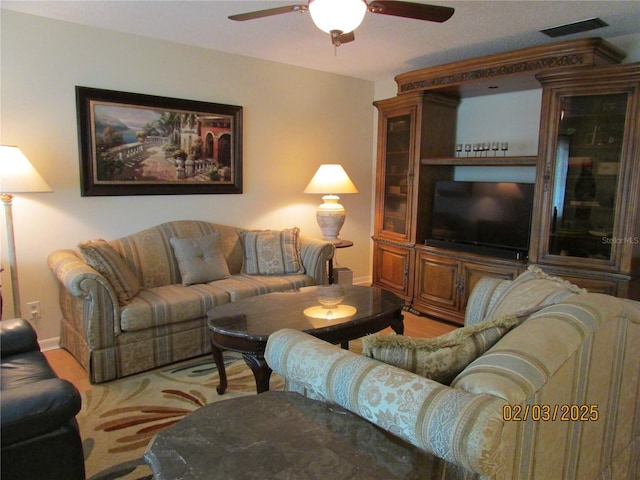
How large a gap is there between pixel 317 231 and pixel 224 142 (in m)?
1.45

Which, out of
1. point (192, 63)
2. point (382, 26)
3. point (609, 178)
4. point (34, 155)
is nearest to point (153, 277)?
point (34, 155)

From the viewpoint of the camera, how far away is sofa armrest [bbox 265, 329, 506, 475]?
100 centimetres

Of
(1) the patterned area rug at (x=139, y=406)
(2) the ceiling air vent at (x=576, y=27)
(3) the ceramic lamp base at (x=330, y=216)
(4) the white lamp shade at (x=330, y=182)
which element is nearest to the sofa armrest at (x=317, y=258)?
(3) the ceramic lamp base at (x=330, y=216)

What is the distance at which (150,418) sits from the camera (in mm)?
2459

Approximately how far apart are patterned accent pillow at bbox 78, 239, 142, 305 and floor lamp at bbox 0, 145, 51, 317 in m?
0.45

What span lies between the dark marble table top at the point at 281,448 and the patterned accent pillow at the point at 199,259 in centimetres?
230

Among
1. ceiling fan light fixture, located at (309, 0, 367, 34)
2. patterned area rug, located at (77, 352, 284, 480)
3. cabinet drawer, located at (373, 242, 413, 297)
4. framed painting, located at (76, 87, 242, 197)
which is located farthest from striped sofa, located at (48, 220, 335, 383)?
ceiling fan light fixture, located at (309, 0, 367, 34)

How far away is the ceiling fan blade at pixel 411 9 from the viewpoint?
212 cm

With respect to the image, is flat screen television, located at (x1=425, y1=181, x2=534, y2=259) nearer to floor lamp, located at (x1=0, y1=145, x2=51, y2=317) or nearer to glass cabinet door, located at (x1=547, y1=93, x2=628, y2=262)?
glass cabinet door, located at (x1=547, y1=93, x2=628, y2=262)

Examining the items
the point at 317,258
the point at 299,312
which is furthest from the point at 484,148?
the point at 299,312

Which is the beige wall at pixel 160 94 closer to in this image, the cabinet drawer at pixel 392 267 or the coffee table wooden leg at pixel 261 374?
the cabinet drawer at pixel 392 267

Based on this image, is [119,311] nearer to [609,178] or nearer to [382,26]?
[382,26]

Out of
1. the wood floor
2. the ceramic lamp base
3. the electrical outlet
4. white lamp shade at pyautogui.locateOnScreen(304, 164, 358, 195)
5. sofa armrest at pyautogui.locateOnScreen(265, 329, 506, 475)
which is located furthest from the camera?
the ceramic lamp base

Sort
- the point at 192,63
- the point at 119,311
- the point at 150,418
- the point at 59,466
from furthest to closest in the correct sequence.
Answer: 1. the point at 192,63
2. the point at 119,311
3. the point at 150,418
4. the point at 59,466
